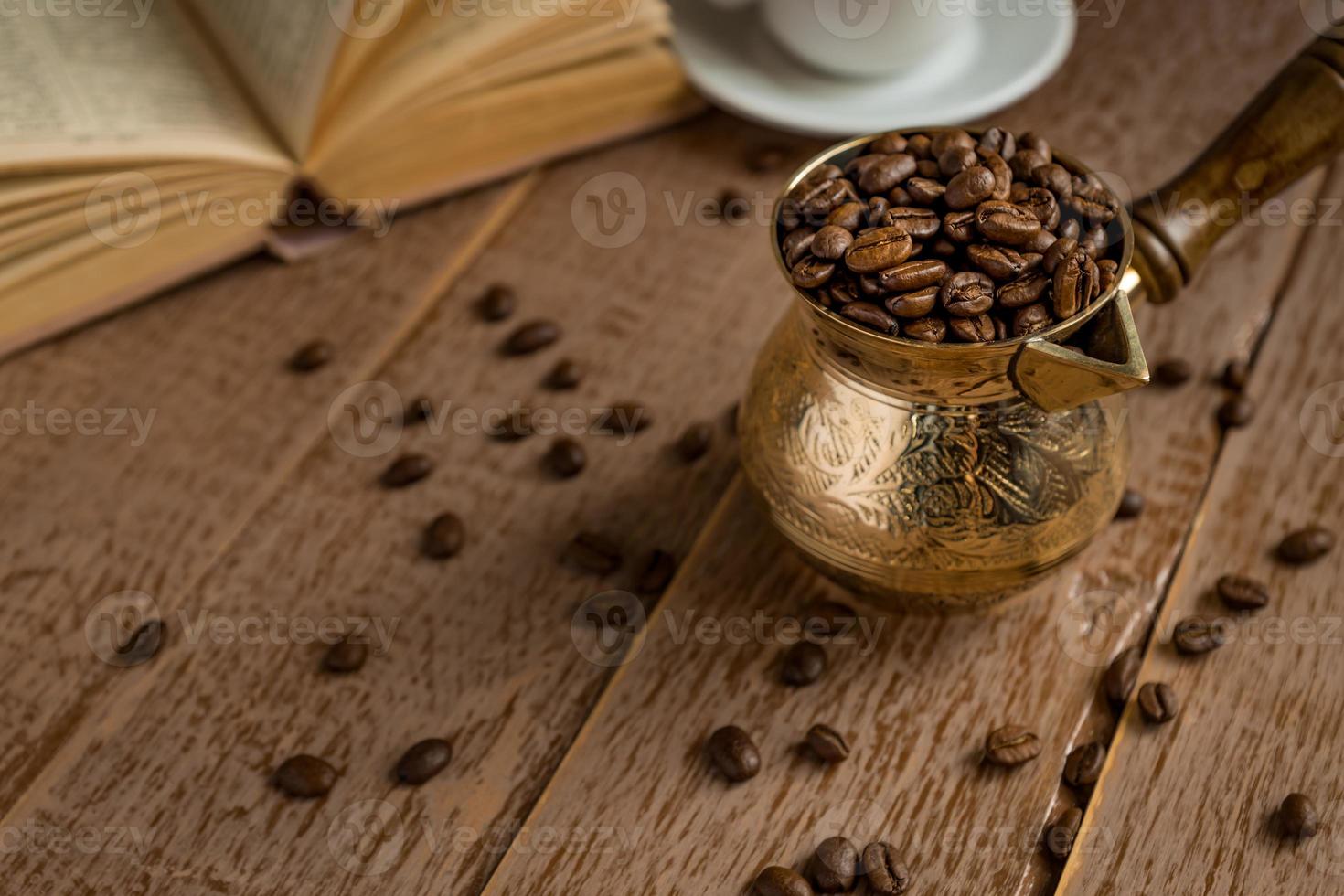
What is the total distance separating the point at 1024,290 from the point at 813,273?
0.14 metres

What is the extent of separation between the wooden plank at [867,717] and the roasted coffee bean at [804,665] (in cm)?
1

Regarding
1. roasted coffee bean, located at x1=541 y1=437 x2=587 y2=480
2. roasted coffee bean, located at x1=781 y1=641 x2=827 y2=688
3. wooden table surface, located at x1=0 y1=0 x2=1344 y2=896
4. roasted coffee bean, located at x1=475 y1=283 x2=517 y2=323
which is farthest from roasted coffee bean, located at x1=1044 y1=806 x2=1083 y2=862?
roasted coffee bean, located at x1=475 y1=283 x2=517 y2=323

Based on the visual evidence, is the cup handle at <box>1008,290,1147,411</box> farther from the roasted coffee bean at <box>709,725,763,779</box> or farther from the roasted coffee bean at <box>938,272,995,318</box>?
the roasted coffee bean at <box>709,725,763,779</box>

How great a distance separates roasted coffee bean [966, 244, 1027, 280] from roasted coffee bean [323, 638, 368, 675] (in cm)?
61

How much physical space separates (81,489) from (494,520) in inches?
16.1

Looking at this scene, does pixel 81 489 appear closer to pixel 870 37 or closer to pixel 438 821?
pixel 438 821

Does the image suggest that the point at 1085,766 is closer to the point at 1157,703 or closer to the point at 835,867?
the point at 1157,703

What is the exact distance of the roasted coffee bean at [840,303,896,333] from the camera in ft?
2.74

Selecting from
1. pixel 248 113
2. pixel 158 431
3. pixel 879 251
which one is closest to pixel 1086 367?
pixel 879 251

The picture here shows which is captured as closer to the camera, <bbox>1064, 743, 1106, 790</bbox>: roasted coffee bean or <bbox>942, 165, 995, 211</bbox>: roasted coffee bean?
<bbox>942, 165, 995, 211</bbox>: roasted coffee bean

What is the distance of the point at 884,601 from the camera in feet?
3.44

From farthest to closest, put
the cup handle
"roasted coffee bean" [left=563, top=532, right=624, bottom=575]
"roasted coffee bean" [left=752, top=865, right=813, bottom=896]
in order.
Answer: "roasted coffee bean" [left=563, top=532, right=624, bottom=575], "roasted coffee bean" [left=752, top=865, right=813, bottom=896], the cup handle

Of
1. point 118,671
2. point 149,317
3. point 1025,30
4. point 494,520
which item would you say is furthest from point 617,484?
point 1025,30

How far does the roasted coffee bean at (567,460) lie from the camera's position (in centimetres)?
122
